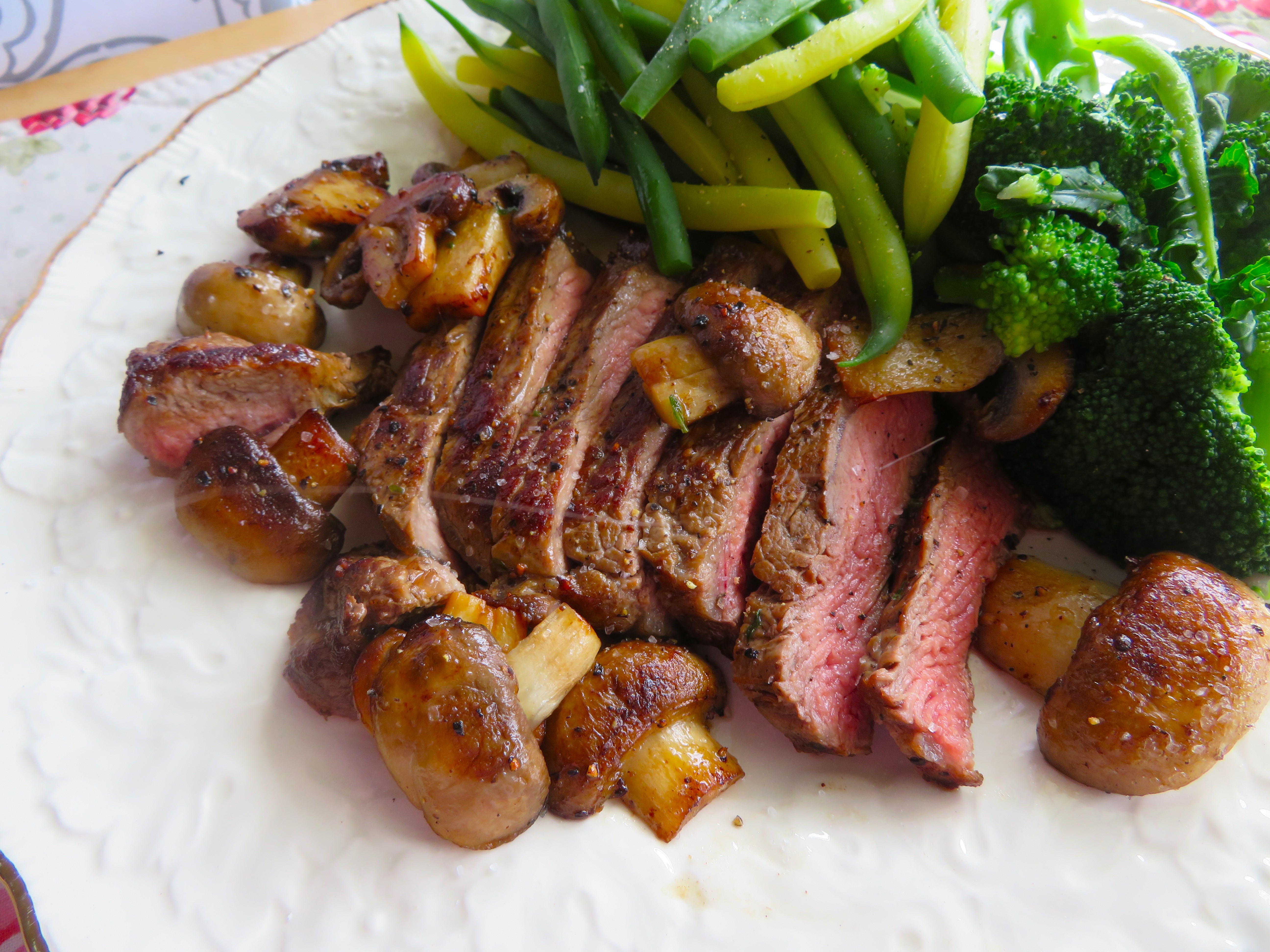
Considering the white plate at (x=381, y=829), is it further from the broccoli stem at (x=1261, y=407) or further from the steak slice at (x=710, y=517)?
the broccoli stem at (x=1261, y=407)

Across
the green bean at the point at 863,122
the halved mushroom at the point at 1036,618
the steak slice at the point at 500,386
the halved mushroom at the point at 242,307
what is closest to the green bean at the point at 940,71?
the green bean at the point at 863,122

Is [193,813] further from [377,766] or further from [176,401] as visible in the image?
[176,401]

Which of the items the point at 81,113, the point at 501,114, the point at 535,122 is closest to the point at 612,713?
the point at 535,122

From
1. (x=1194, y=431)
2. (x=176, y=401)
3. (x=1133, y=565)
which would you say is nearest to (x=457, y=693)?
(x=176, y=401)

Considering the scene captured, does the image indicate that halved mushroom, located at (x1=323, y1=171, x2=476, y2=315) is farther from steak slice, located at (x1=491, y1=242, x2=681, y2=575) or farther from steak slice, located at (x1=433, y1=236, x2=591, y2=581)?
steak slice, located at (x1=491, y1=242, x2=681, y2=575)

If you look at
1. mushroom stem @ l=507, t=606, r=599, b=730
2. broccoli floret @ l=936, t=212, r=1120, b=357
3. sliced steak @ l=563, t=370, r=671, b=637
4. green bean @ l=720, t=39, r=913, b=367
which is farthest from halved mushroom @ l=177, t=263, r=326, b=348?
broccoli floret @ l=936, t=212, r=1120, b=357

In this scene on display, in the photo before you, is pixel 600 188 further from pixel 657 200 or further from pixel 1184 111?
pixel 1184 111
